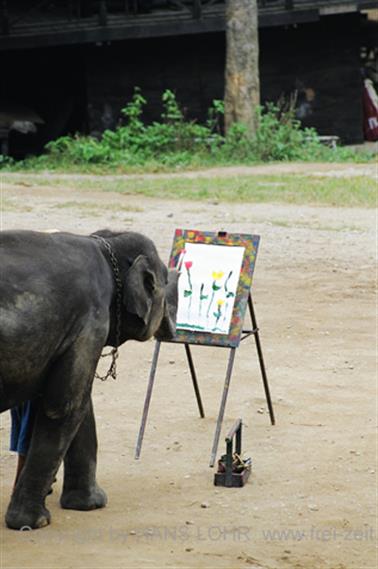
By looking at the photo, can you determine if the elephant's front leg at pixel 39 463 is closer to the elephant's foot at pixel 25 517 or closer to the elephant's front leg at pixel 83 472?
→ the elephant's foot at pixel 25 517

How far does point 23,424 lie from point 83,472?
396mm

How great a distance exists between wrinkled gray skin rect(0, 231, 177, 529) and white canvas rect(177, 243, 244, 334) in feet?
3.96

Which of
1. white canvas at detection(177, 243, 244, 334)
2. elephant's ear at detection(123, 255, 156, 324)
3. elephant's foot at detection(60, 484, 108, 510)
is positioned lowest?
elephant's foot at detection(60, 484, 108, 510)

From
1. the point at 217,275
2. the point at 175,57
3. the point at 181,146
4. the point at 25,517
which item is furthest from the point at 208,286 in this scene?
the point at 175,57

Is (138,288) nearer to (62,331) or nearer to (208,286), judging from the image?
(62,331)

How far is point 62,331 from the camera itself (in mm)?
6711

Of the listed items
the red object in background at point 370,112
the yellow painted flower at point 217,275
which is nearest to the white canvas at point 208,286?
the yellow painted flower at point 217,275

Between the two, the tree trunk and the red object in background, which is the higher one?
the tree trunk

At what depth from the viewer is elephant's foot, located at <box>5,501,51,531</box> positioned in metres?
6.94

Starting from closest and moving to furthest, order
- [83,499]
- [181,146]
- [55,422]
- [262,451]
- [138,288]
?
[55,422], [138,288], [83,499], [262,451], [181,146]

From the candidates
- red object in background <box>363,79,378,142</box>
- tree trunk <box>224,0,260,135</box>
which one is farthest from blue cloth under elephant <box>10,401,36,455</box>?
red object in background <box>363,79,378,142</box>

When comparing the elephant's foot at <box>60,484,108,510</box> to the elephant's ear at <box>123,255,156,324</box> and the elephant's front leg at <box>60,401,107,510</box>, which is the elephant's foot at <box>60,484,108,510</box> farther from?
the elephant's ear at <box>123,255,156,324</box>

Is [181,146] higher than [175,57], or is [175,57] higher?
[175,57]

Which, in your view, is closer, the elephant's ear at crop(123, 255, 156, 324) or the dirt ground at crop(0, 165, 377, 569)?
the dirt ground at crop(0, 165, 377, 569)
